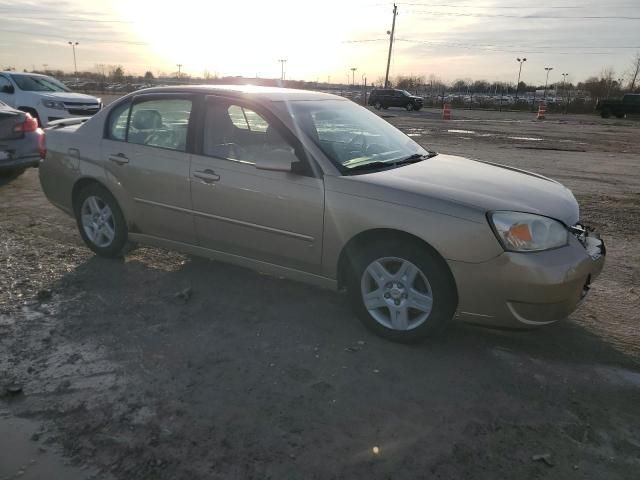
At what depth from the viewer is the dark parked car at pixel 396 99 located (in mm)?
42781

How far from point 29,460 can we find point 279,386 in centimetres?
127

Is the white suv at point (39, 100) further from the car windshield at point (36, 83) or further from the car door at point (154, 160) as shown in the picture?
the car door at point (154, 160)

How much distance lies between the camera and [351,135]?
4.27m

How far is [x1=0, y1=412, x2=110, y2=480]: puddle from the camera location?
2.32 metres

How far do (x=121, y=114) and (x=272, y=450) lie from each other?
11.7ft

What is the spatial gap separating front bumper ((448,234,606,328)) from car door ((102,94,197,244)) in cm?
229

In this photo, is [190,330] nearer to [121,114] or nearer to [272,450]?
[272,450]

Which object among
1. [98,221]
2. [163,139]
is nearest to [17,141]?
[98,221]

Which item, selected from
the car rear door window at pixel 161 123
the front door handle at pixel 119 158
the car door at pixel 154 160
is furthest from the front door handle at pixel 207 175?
the front door handle at pixel 119 158

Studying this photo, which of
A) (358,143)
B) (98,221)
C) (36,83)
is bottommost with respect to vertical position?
(98,221)

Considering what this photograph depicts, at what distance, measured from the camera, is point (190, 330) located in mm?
3695

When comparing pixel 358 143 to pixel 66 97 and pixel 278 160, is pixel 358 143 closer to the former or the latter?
pixel 278 160

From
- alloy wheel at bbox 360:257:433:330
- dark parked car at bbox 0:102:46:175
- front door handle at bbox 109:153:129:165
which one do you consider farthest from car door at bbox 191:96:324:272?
dark parked car at bbox 0:102:46:175

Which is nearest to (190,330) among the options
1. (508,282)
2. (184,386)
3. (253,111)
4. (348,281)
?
(184,386)
